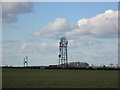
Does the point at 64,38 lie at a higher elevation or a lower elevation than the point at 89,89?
higher

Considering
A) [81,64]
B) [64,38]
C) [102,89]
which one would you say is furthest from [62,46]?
[102,89]

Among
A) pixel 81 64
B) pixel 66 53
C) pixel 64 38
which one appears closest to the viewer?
pixel 66 53

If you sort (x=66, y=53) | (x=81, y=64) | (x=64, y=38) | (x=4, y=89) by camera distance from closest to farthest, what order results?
(x=4, y=89) < (x=66, y=53) < (x=64, y=38) < (x=81, y=64)

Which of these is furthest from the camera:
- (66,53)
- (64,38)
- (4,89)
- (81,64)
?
(81,64)

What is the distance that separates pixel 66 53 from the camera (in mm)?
132875

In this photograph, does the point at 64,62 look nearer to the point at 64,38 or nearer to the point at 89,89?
the point at 64,38

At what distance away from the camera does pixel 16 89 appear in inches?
1020

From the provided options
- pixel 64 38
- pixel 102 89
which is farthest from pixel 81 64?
pixel 102 89

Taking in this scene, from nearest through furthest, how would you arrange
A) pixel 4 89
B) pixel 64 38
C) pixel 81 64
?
pixel 4 89 < pixel 64 38 < pixel 81 64

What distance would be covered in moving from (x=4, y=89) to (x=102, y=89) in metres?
7.86

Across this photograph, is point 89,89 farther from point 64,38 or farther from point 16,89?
point 64,38

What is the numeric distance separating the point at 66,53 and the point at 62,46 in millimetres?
6891

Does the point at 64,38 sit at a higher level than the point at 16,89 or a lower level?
higher

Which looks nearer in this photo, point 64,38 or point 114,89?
point 114,89
